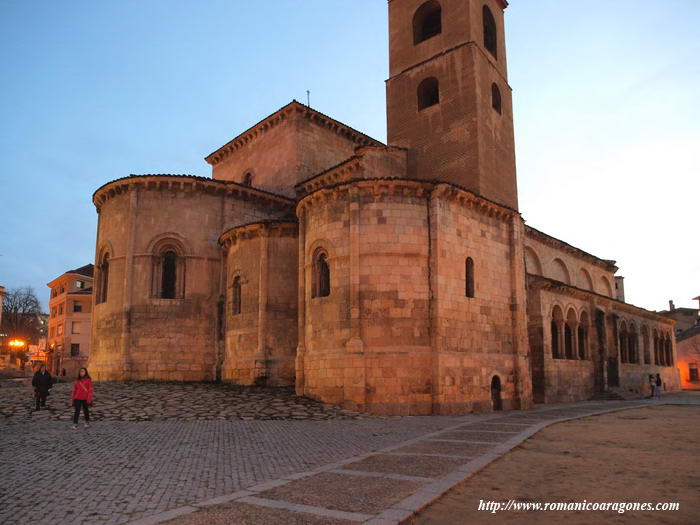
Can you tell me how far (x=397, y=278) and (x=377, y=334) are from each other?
6.35 ft

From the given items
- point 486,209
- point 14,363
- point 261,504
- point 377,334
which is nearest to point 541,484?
point 261,504

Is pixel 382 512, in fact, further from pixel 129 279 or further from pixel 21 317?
pixel 21 317

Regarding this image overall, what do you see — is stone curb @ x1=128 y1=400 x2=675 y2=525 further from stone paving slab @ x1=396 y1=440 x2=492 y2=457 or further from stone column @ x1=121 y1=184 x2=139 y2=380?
stone column @ x1=121 y1=184 x2=139 y2=380

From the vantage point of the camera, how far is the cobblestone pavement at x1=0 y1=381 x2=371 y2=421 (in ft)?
49.6

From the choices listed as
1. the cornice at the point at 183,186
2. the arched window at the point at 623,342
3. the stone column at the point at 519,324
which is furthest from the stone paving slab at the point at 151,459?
the arched window at the point at 623,342

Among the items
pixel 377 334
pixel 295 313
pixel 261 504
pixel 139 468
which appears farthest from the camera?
pixel 295 313

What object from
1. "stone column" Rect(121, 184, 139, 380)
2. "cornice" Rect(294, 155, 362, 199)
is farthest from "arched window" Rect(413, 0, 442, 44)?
"stone column" Rect(121, 184, 139, 380)

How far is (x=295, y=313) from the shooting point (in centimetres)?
2164

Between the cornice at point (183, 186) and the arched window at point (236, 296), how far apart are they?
14.8 feet

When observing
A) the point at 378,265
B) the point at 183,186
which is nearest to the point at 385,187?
the point at 378,265

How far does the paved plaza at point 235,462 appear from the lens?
606cm

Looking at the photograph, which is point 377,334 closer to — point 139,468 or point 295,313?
point 295,313

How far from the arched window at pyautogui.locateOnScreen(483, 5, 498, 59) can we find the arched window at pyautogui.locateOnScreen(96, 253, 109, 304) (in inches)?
797

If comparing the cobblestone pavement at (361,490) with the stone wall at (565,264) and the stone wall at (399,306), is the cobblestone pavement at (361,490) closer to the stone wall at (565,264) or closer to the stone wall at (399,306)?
the stone wall at (399,306)
